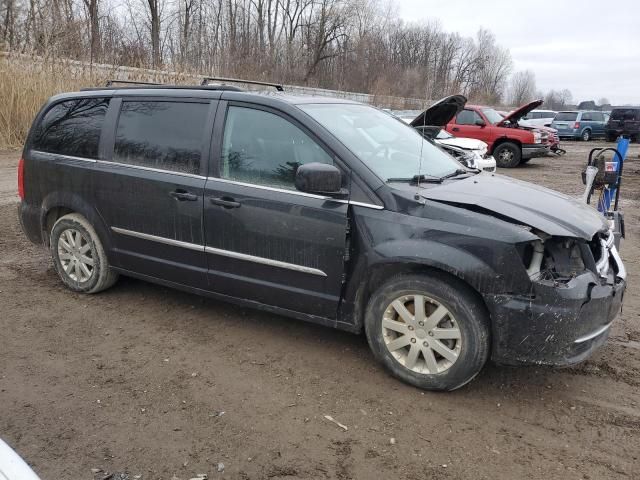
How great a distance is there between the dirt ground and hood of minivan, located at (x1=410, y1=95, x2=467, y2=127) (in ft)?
10.2

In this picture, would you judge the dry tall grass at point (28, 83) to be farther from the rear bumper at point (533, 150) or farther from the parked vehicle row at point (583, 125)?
the parked vehicle row at point (583, 125)

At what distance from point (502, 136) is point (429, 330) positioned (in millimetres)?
14205

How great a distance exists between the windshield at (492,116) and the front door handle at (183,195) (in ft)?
46.2

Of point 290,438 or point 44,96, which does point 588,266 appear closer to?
point 290,438

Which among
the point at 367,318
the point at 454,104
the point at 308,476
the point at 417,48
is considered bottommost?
the point at 308,476

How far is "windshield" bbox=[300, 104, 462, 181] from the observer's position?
3.60 meters

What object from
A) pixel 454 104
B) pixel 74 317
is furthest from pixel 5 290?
pixel 454 104

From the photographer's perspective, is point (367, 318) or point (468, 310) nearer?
point (468, 310)

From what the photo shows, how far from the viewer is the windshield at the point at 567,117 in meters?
29.8

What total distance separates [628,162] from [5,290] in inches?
780

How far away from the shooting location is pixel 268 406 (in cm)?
313

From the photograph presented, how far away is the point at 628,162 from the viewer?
1878 centimetres

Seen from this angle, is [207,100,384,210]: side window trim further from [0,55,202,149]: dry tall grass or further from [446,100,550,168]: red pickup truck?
[0,55,202,149]: dry tall grass

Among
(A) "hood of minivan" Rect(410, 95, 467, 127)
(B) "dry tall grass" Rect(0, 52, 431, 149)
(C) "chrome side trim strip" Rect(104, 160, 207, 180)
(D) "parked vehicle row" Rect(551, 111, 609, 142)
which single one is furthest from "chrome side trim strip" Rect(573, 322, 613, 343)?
(D) "parked vehicle row" Rect(551, 111, 609, 142)
